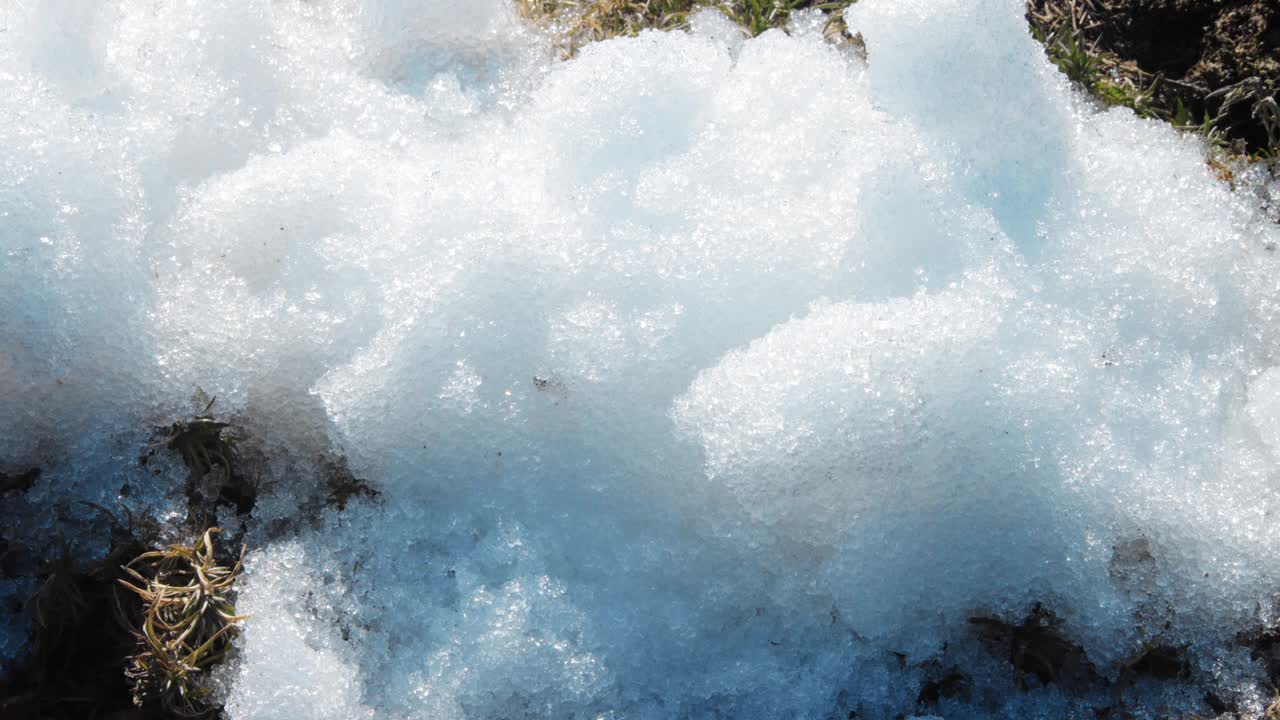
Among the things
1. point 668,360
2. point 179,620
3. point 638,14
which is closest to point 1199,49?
point 638,14

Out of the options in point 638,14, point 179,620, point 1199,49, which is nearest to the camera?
point 179,620

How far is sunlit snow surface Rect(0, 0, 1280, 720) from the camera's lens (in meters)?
2.26

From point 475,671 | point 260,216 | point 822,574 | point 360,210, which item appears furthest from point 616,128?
point 475,671

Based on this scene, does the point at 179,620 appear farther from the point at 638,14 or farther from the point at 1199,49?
the point at 1199,49

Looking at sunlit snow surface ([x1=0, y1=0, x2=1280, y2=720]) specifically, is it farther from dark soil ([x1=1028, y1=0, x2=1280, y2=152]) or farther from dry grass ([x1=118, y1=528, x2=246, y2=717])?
dark soil ([x1=1028, y1=0, x2=1280, y2=152])

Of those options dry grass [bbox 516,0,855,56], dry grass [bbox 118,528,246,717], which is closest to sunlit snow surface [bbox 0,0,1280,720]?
dry grass [bbox 118,528,246,717]

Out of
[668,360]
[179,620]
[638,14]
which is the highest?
[638,14]

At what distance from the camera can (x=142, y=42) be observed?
2580 millimetres

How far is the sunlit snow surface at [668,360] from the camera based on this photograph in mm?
2260

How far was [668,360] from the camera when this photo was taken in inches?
92.3

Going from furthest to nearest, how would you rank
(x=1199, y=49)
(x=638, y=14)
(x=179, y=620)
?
(x=638, y=14)
(x=1199, y=49)
(x=179, y=620)

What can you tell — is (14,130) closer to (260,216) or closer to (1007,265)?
(260,216)

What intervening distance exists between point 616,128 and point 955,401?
1.17 m

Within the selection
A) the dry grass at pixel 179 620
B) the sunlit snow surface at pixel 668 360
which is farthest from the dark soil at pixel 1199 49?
the dry grass at pixel 179 620
